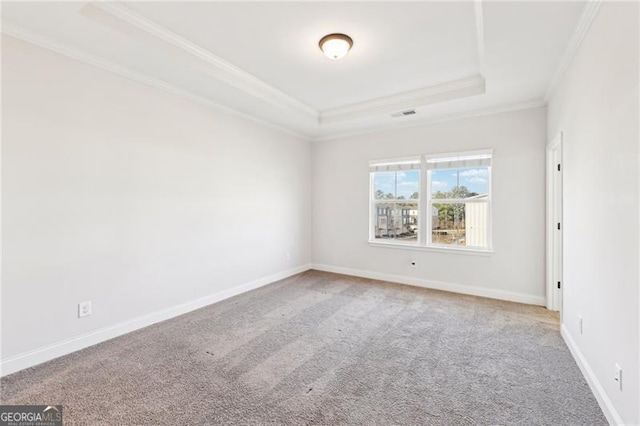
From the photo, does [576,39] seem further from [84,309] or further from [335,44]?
[84,309]

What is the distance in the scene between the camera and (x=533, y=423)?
174 cm

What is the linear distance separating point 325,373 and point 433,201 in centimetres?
324

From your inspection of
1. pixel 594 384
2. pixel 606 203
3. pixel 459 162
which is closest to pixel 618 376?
pixel 594 384

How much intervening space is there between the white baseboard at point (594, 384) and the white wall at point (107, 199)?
3775 mm

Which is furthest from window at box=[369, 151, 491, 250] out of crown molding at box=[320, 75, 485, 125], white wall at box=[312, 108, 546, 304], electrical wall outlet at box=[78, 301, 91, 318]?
electrical wall outlet at box=[78, 301, 91, 318]

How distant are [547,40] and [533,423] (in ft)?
9.39

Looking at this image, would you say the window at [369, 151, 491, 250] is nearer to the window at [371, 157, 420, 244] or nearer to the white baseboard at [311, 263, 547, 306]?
the window at [371, 157, 420, 244]

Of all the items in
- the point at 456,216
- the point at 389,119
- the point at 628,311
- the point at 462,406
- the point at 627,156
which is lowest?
the point at 462,406

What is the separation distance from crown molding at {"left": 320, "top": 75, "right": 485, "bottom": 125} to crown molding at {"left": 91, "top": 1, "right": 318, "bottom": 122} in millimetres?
396

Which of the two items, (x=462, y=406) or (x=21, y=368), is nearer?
(x=462, y=406)

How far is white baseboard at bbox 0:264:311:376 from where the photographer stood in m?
2.28

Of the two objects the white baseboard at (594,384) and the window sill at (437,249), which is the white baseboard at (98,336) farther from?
the white baseboard at (594,384)

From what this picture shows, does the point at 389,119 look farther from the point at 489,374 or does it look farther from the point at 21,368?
the point at 21,368

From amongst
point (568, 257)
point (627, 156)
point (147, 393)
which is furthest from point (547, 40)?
point (147, 393)
